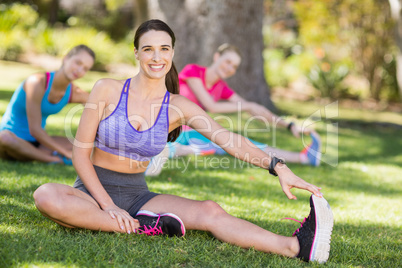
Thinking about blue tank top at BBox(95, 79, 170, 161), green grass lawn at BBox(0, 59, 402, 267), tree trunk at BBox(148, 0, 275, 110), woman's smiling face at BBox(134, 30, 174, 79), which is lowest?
green grass lawn at BBox(0, 59, 402, 267)

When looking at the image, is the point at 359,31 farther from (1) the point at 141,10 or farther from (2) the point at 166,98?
(2) the point at 166,98

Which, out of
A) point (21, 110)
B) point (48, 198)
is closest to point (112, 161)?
point (48, 198)

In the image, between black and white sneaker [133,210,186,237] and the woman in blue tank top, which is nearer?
black and white sneaker [133,210,186,237]

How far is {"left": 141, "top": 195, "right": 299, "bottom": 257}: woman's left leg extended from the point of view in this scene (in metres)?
2.86

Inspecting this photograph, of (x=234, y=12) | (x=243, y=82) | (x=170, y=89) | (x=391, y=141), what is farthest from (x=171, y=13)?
(x=170, y=89)

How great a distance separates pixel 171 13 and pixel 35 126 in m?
5.45

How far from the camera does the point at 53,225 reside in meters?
3.09

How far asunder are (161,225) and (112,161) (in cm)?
56

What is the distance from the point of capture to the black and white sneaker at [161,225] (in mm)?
2980

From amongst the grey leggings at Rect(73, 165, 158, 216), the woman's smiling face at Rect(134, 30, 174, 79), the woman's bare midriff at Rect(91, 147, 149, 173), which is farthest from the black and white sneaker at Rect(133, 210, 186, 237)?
the woman's smiling face at Rect(134, 30, 174, 79)

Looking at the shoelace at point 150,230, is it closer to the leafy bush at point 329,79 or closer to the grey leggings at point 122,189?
the grey leggings at point 122,189

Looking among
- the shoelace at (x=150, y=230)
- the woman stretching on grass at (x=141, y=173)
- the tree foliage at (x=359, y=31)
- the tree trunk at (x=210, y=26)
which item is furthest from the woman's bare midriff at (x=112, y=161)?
the tree foliage at (x=359, y=31)

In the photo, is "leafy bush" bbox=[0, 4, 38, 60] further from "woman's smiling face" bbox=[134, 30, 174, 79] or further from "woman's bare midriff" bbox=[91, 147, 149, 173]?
"woman's smiling face" bbox=[134, 30, 174, 79]

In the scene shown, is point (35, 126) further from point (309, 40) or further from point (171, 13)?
point (309, 40)
